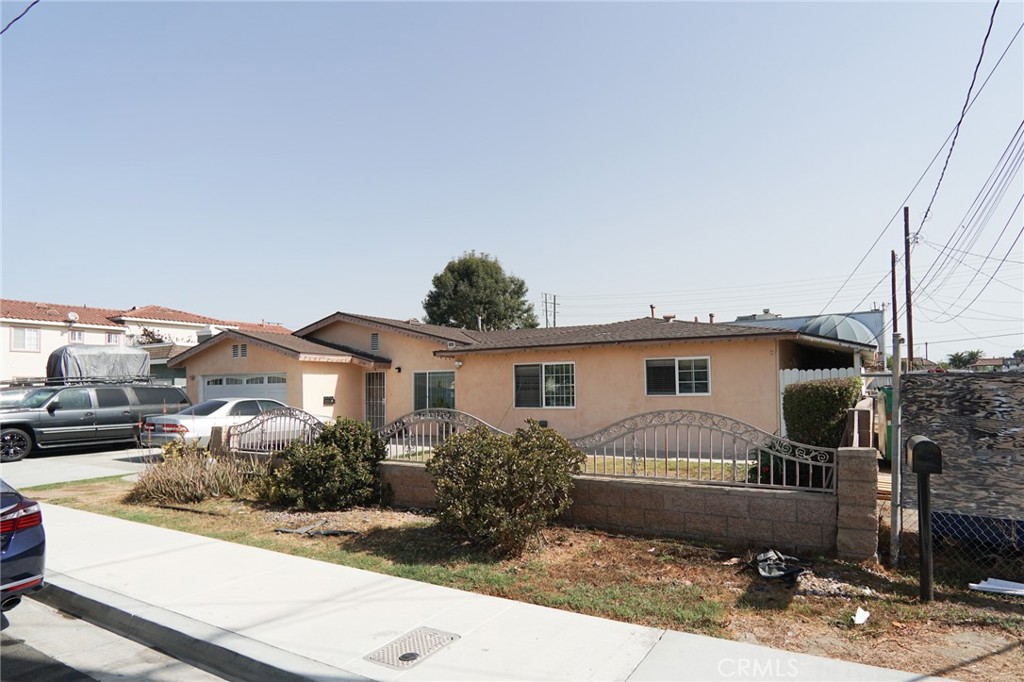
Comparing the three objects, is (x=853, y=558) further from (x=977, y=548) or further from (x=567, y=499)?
(x=567, y=499)

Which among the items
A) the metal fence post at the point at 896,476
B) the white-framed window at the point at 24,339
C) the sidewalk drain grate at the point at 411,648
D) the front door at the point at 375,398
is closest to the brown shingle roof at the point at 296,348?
the front door at the point at 375,398

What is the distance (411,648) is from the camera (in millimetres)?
4254

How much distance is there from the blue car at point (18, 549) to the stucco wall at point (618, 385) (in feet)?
41.3

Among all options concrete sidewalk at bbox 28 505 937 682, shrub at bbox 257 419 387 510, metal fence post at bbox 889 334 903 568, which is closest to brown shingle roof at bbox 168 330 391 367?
shrub at bbox 257 419 387 510

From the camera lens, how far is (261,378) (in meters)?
20.2

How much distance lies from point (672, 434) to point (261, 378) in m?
12.8

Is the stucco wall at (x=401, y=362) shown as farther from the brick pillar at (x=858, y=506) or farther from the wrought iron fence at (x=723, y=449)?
the brick pillar at (x=858, y=506)

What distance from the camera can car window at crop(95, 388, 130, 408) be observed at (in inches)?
662

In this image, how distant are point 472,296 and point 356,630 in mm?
38005

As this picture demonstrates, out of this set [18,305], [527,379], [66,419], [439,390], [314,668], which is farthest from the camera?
[18,305]

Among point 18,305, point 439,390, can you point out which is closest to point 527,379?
point 439,390

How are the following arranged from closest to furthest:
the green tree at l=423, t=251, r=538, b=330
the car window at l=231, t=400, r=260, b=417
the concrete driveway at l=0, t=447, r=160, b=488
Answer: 1. the concrete driveway at l=0, t=447, r=160, b=488
2. the car window at l=231, t=400, r=260, b=417
3. the green tree at l=423, t=251, r=538, b=330

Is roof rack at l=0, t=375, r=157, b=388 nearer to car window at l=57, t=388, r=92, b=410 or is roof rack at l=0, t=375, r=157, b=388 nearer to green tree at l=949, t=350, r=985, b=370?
car window at l=57, t=388, r=92, b=410

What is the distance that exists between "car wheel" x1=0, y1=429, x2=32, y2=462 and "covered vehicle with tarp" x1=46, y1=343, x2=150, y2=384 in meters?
2.83
